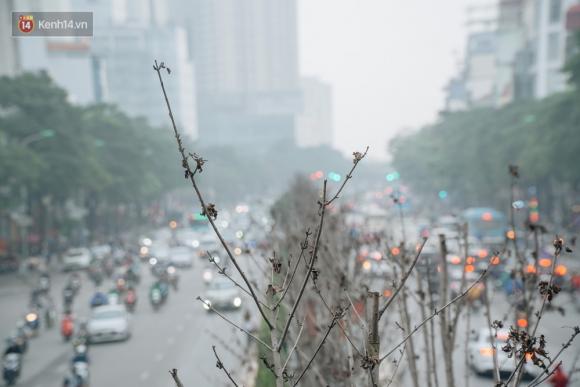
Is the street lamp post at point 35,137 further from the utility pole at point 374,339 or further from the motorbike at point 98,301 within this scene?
the utility pole at point 374,339

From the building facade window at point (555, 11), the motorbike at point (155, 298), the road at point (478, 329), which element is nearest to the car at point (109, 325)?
the motorbike at point (155, 298)

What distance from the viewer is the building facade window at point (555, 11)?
60.8 m

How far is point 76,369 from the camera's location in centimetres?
1314

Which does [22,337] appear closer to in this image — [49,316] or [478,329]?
[49,316]

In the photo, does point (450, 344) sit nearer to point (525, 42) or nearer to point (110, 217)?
point (110, 217)

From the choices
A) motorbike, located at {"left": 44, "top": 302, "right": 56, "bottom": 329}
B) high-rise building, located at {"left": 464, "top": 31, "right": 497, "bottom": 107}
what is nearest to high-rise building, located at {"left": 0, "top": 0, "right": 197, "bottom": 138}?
high-rise building, located at {"left": 464, "top": 31, "right": 497, "bottom": 107}

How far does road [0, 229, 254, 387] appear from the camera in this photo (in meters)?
14.5

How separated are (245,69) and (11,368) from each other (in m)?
177

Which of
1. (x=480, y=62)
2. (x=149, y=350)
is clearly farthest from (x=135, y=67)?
(x=149, y=350)

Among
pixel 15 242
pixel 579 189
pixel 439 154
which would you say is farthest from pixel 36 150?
pixel 439 154

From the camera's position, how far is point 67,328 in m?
18.7

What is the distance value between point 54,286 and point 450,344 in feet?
93.7

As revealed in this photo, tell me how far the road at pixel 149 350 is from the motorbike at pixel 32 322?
33 centimetres

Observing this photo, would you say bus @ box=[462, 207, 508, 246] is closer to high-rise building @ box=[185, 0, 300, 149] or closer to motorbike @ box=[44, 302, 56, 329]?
motorbike @ box=[44, 302, 56, 329]
